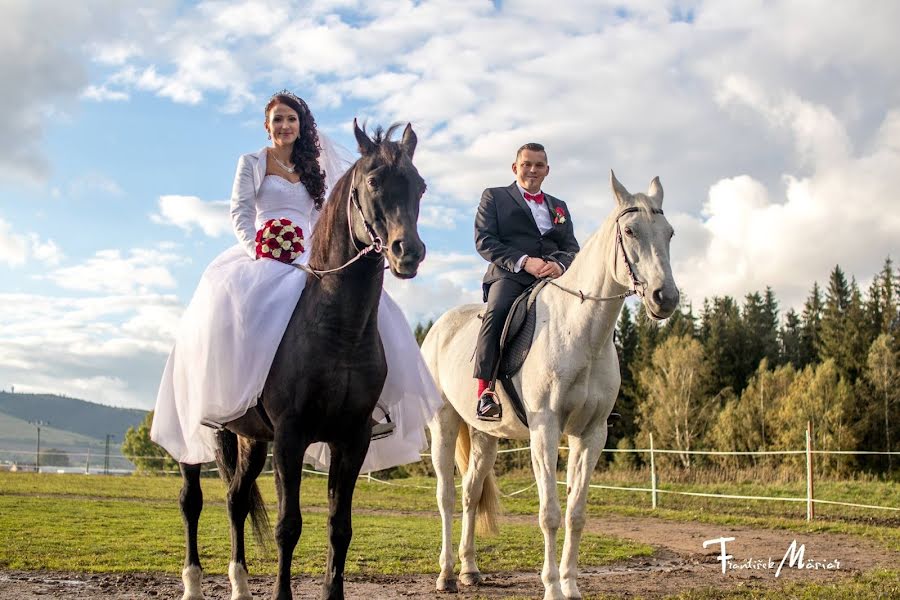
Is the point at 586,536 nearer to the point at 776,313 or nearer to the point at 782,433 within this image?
the point at 782,433

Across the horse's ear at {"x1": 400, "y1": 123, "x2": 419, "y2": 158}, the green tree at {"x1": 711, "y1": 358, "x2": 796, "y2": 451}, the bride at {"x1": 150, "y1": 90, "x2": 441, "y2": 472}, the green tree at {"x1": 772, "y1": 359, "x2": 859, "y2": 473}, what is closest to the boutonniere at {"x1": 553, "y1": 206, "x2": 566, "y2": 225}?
the bride at {"x1": 150, "y1": 90, "x2": 441, "y2": 472}

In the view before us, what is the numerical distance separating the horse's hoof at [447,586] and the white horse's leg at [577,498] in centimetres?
103

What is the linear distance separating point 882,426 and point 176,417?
44863mm

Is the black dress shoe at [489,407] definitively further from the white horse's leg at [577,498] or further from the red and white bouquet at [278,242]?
the red and white bouquet at [278,242]

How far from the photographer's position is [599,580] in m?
7.18

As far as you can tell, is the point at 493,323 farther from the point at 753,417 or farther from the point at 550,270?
the point at 753,417

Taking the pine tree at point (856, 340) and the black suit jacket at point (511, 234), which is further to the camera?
the pine tree at point (856, 340)

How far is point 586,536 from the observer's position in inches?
447

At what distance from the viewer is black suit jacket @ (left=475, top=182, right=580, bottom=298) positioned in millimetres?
7008

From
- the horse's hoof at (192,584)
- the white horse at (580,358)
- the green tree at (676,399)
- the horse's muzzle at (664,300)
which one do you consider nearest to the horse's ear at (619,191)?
the white horse at (580,358)

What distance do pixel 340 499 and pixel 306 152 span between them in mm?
2436

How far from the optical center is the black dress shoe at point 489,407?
657 cm

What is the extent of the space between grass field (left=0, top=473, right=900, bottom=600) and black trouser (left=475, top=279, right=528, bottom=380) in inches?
86.7

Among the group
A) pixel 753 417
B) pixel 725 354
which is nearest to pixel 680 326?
pixel 725 354
